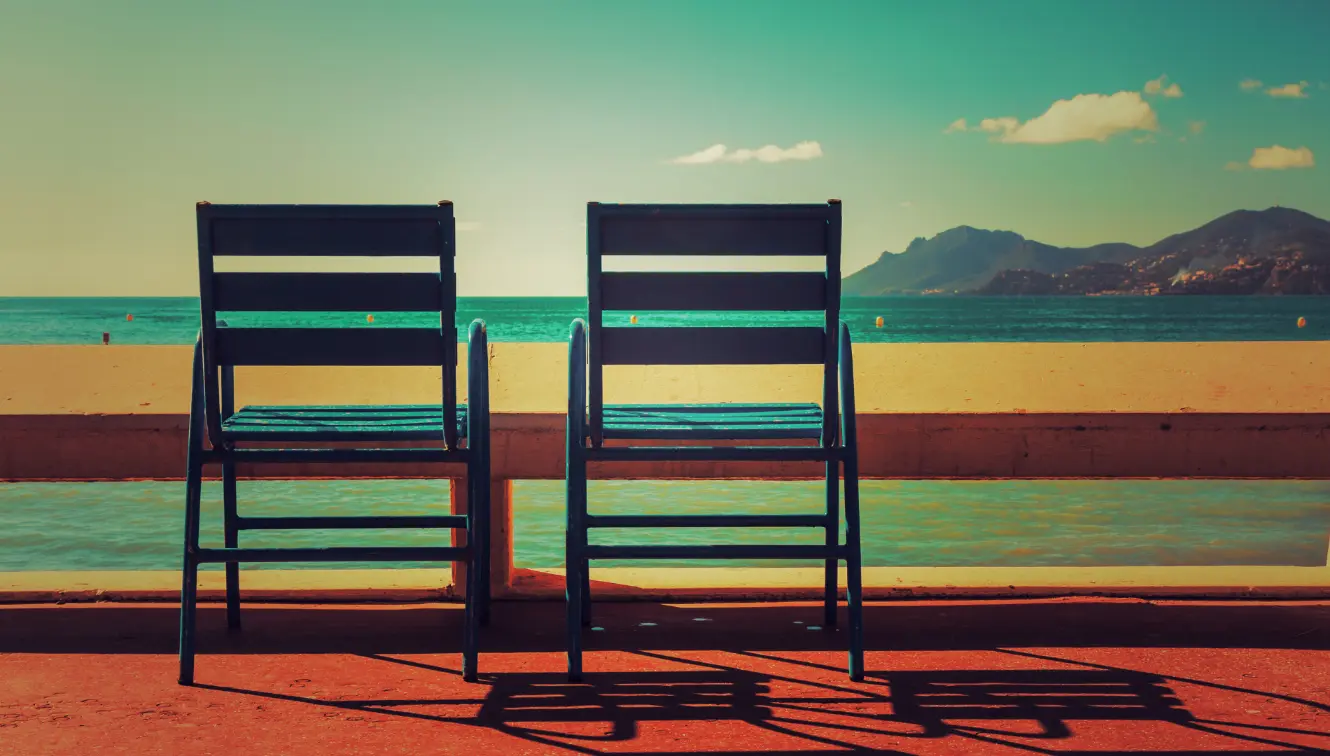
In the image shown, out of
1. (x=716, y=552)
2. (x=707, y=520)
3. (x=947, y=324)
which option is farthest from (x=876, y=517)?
(x=947, y=324)

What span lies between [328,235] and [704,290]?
3.14 ft

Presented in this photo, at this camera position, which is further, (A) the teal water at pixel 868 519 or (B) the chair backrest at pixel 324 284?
(A) the teal water at pixel 868 519

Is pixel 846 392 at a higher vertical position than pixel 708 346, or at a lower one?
lower

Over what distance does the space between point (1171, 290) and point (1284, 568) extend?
133298 mm

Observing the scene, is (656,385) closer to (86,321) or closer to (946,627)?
(946,627)

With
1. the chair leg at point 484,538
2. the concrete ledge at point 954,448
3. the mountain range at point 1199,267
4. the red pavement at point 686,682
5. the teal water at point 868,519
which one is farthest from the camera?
the mountain range at point 1199,267

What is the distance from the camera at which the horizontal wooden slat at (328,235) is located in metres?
2.72

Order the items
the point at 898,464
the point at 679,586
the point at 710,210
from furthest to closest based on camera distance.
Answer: the point at 679,586
the point at 898,464
the point at 710,210

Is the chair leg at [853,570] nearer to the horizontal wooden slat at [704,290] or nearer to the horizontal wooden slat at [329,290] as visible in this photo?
the horizontal wooden slat at [704,290]

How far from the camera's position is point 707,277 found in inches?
106

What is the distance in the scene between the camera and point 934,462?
11.2 feet

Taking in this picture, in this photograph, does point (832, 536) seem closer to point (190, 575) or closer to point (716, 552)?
point (716, 552)

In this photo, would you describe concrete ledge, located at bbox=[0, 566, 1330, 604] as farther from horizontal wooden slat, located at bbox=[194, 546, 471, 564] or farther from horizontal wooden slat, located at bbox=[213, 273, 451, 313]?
horizontal wooden slat, located at bbox=[213, 273, 451, 313]

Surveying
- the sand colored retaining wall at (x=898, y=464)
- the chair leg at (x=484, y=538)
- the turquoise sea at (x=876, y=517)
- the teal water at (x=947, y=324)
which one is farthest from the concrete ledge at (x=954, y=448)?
the teal water at (x=947, y=324)
